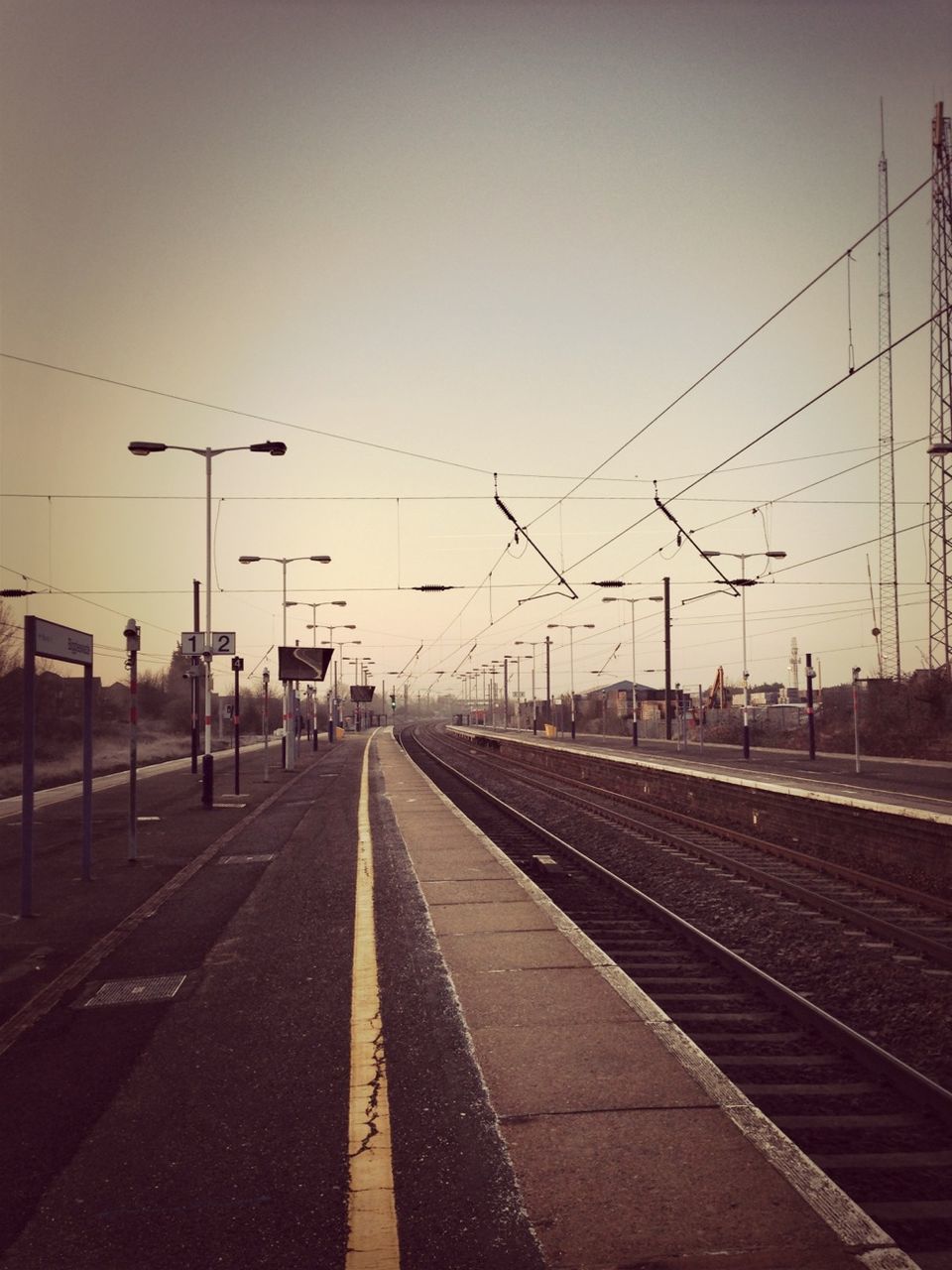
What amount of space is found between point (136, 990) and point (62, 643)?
4.80 meters

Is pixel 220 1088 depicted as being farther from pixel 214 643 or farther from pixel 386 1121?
pixel 214 643

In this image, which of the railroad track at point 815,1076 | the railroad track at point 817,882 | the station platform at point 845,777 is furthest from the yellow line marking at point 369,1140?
the station platform at point 845,777

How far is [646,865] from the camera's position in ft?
50.2

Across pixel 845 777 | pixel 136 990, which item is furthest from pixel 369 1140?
pixel 845 777

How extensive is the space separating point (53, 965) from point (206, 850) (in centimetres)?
701

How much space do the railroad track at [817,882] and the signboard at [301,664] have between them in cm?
1356

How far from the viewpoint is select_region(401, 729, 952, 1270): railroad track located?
4398mm

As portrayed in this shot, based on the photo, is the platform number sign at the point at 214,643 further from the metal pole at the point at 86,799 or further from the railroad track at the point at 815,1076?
the railroad track at the point at 815,1076

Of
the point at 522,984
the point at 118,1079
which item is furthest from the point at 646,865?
the point at 118,1079

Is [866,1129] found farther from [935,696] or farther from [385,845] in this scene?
[935,696]

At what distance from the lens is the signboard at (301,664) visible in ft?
110

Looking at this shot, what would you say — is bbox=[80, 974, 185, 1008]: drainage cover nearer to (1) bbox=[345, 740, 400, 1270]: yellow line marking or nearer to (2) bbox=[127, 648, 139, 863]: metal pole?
(1) bbox=[345, 740, 400, 1270]: yellow line marking

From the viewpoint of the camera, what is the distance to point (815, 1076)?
19.7 ft

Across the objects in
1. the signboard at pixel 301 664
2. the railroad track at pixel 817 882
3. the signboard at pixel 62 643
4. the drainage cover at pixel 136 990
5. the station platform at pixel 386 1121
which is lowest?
the railroad track at pixel 817 882
